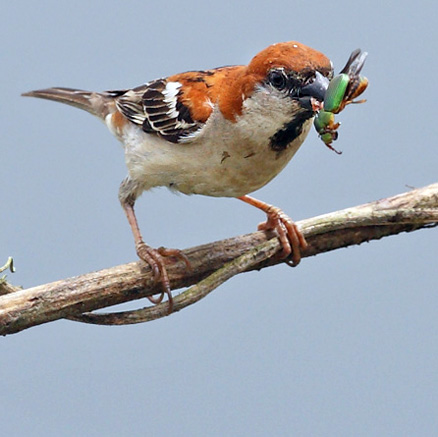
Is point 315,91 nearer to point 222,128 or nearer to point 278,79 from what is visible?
point 278,79

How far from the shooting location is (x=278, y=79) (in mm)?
5480

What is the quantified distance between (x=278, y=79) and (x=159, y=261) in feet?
5.35

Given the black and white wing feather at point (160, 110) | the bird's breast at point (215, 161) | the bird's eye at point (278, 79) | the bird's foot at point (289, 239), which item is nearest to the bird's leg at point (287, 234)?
the bird's foot at point (289, 239)

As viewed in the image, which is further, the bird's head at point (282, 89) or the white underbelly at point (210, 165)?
the white underbelly at point (210, 165)

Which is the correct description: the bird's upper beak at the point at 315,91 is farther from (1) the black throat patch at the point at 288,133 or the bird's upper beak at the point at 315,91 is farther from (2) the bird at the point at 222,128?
(1) the black throat patch at the point at 288,133

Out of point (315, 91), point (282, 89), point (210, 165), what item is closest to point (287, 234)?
point (210, 165)

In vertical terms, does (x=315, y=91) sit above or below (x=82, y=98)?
below

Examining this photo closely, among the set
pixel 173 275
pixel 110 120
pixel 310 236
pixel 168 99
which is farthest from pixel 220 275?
pixel 110 120

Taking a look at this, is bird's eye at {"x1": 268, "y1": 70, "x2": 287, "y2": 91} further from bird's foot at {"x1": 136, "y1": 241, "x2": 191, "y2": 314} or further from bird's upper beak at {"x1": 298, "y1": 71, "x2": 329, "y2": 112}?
bird's foot at {"x1": 136, "y1": 241, "x2": 191, "y2": 314}

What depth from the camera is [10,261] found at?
5992mm

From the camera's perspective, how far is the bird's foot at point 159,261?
244 inches

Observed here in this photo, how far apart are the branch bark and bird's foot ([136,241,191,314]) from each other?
0.05 metres

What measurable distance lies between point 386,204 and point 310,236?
24.2 inches

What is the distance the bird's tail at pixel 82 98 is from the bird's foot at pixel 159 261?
4.69 ft
